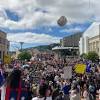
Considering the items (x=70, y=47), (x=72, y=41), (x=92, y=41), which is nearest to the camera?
(x=92, y=41)

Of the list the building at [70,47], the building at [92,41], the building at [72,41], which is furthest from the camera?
the building at [72,41]

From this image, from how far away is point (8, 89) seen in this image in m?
4.99

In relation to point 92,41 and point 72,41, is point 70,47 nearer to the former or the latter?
point 72,41

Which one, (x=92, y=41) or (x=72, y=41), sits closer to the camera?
(x=92, y=41)

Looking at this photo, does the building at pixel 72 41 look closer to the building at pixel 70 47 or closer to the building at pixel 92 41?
the building at pixel 70 47

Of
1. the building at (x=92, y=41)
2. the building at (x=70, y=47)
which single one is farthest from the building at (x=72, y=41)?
the building at (x=92, y=41)

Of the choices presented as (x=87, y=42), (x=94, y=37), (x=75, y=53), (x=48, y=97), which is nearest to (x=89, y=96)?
(x=48, y=97)

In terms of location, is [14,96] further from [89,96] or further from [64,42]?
[64,42]

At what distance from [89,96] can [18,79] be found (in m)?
11.6

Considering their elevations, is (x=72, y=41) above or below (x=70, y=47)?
above

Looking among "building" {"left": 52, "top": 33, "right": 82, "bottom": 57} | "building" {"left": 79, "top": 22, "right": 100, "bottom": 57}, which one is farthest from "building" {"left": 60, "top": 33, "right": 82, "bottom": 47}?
"building" {"left": 79, "top": 22, "right": 100, "bottom": 57}

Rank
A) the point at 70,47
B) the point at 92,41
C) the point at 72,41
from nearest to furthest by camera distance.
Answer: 1. the point at 92,41
2. the point at 70,47
3. the point at 72,41

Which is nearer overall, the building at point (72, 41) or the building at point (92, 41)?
the building at point (92, 41)

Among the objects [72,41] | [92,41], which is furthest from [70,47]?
[92,41]
